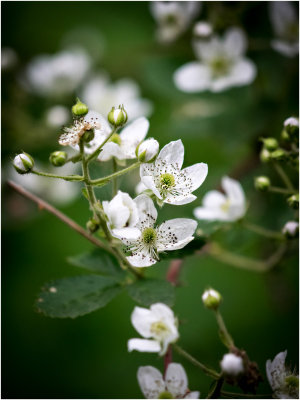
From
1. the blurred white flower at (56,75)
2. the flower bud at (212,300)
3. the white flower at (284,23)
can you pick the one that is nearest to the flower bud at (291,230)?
the flower bud at (212,300)

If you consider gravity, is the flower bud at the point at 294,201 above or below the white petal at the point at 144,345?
above

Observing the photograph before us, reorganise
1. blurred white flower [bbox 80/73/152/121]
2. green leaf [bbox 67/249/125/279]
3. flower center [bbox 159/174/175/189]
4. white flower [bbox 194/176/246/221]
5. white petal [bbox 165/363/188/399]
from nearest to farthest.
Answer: white petal [bbox 165/363/188/399] → flower center [bbox 159/174/175/189] → green leaf [bbox 67/249/125/279] → white flower [bbox 194/176/246/221] → blurred white flower [bbox 80/73/152/121]

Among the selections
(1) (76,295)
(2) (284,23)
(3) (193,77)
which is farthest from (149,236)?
(2) (284,23)

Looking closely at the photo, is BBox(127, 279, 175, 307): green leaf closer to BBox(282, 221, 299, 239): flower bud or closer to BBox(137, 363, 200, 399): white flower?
BBox(137, 363, 200, 399): white flower

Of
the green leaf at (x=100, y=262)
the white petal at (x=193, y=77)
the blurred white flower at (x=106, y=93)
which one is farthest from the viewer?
the blurred white flower at (x=106, y=93)

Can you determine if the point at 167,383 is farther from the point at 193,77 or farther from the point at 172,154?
the point at 193,77

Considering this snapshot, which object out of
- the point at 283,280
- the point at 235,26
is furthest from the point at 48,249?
the point at 235,26

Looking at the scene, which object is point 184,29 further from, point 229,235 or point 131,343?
point 131,343

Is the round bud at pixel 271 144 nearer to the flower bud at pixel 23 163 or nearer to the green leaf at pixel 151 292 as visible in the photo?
the green leaf at pixel 151 292

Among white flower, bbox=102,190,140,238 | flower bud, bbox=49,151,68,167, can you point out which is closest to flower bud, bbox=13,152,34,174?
flower bud, bbox=49,151,68,167
